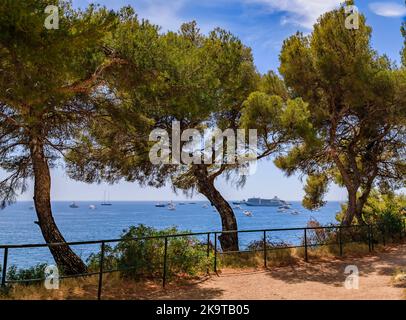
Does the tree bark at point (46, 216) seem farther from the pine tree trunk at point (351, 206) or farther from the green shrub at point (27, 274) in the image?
the pine tree trunk at point (351, 206)

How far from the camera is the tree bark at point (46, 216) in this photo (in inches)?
335

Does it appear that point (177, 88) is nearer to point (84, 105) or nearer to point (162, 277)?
point (84, 105)

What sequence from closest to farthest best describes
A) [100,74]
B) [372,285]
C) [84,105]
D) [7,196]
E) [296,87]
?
[372,285] < [100,74] < [84,105] < [7,196] < [296,87]

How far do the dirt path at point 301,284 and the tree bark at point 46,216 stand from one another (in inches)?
106

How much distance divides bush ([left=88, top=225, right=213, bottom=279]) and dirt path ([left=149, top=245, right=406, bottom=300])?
1.98ft

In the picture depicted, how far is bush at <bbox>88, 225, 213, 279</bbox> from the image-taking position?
7773 millimetres

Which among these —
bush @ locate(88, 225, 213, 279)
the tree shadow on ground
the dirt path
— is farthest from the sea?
the tree shadow on ground

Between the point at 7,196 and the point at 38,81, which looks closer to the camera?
the point at 38,81

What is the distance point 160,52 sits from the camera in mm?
7766

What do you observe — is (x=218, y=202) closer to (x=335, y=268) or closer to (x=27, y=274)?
(x=335, y=268)

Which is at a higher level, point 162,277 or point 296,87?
point 296,87

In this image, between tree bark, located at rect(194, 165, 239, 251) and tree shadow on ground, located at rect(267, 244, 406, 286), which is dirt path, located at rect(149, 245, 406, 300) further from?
tree bark, located at rect(194, 165, 239, 251)
